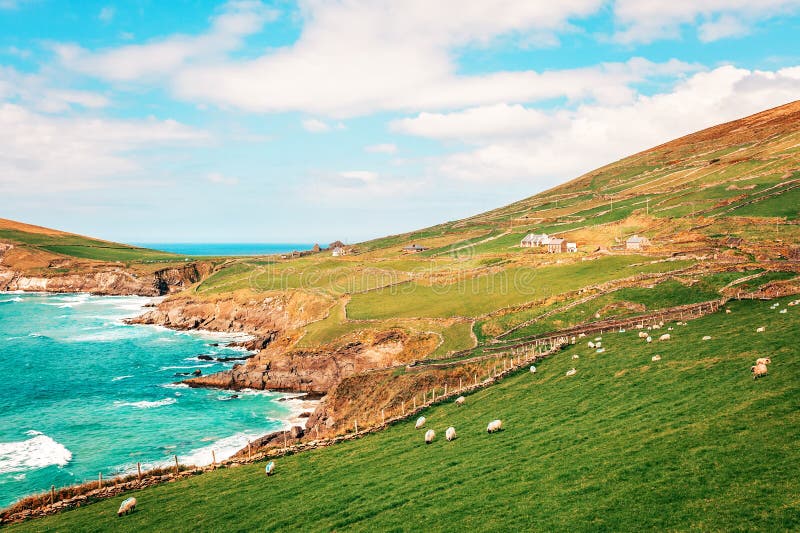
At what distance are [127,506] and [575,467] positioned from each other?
26010 mm

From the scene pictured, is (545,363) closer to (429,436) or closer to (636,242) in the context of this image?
(429,436)

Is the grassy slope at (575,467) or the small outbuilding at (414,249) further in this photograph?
the small outbuilding at (414,249)

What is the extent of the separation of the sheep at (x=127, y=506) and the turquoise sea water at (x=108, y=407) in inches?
943

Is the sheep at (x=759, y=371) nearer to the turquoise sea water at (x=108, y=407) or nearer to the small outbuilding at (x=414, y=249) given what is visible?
the turquoise sea water at (x=108, y=407)

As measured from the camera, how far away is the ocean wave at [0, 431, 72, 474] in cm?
5188

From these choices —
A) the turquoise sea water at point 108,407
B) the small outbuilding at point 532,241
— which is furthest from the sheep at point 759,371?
the small outbuilding at point 532,241

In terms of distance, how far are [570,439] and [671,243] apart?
87.6m

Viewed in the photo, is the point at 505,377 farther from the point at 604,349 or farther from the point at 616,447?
the point at 616,447

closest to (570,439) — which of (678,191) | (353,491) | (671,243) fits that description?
(353,491)

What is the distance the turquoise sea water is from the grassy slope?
86.6 ft

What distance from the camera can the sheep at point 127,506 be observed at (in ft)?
93.0

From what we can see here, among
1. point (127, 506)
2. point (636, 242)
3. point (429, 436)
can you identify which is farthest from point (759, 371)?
point (636, 242)

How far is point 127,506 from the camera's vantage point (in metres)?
28.7

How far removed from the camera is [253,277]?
153125mm
